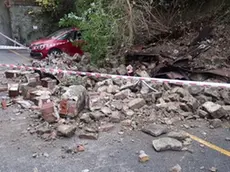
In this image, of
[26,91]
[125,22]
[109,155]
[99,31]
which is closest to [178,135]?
[109,155]

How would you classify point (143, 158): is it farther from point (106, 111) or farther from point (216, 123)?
point (216, 123)

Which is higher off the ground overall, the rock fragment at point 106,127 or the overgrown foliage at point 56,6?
the overgrown foliage at point 56,6

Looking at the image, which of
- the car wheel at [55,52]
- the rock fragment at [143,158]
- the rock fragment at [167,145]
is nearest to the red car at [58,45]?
the car wheel at [55,52]

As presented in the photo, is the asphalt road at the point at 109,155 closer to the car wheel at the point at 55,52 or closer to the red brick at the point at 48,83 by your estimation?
the red brick at the point at 48,83

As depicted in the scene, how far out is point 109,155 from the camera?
4.12 metres

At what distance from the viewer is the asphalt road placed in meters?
3.81

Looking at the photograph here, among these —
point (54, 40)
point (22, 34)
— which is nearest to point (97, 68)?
point (54, 40)

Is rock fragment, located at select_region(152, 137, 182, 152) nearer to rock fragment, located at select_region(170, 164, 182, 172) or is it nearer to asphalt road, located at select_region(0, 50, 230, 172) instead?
asphalt road, located at select_region(0, 50, 230, 172)

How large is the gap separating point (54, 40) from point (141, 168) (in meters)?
10.4

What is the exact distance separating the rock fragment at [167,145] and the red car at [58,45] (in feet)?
29.9

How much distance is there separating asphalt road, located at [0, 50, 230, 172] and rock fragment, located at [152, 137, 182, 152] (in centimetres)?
7

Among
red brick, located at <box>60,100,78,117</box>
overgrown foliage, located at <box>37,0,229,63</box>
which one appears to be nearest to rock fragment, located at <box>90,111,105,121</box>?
red brick, located at <box>60,100,78,117</box>

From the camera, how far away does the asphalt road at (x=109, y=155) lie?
12.5ft

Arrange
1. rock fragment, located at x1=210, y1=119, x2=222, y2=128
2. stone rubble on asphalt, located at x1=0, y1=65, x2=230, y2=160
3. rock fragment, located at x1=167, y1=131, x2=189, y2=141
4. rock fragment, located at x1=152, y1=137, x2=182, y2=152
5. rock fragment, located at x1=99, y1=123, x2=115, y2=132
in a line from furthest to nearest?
rock fragment, located at x1=210, y1=119, x2=222, y2=128 < rock fragment, located at x1=99, y1=123, x2=115, y2=132 < stone rubble on asphalt, located at x1=0, y1=65, x2=230, y2=160 < rock fragment, located at x1=167, y1=131, x2=189, y2=141 < rock fragment, located at x1=152, y1=137, x2=182, y2=152
